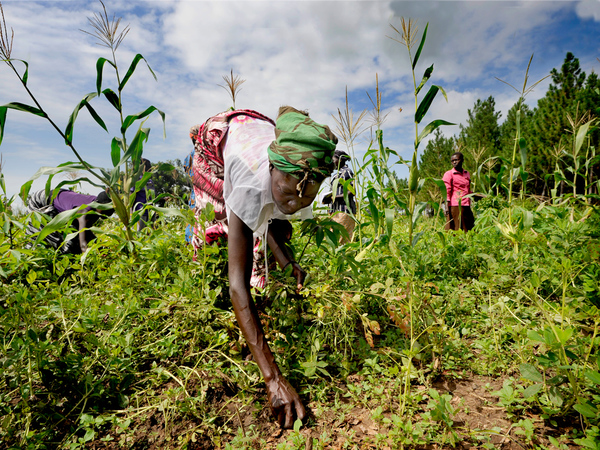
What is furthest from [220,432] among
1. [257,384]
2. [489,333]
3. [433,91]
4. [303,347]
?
[433,91]

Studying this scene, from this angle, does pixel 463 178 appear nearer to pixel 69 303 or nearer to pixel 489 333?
pixel 489 333

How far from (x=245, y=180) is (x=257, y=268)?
0.81m

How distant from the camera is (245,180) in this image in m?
1.53

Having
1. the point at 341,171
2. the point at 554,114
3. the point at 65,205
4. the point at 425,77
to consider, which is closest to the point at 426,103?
the point at 425,77

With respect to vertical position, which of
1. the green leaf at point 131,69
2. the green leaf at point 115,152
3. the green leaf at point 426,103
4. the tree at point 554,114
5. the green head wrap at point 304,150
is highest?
the tree at point 554,114

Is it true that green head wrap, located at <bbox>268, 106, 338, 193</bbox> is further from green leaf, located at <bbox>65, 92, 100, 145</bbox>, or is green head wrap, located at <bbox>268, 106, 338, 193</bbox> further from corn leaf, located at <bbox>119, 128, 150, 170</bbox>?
green leaf, located at <bbox>65, 92, 100, 145</bbox>

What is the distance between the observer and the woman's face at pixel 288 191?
1397 mm

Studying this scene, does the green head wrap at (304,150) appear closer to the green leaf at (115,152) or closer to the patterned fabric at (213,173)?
the patterned fabric at (213,173)

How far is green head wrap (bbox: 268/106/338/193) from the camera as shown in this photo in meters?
1.35

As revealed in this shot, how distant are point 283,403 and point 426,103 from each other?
1.38 metres

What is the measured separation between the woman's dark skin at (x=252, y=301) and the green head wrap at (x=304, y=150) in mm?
41

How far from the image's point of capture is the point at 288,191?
4.69ft

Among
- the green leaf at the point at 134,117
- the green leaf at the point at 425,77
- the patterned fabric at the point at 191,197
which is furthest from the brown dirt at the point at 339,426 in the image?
the green leaf at the point at 134,117

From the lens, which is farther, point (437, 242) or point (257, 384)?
point (437, 242)
